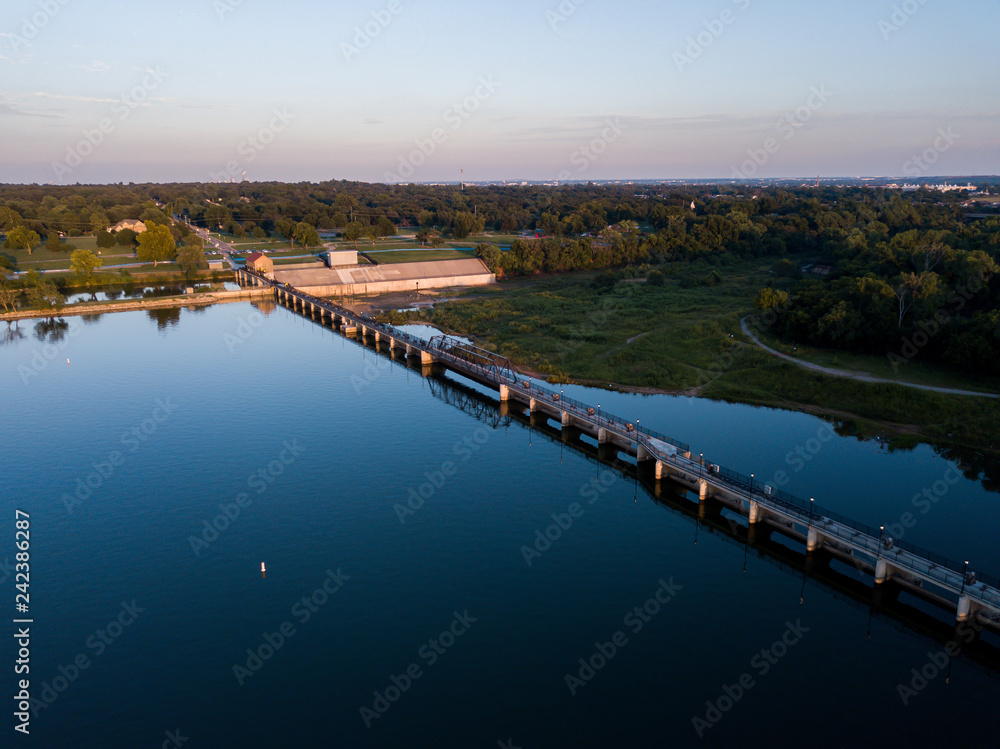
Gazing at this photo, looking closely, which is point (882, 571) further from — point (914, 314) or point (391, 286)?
point (391, 286)

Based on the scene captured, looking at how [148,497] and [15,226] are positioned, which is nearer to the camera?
[148,497]

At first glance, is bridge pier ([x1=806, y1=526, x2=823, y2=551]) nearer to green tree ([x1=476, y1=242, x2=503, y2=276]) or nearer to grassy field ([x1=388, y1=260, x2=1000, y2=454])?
grassy field ([x1=388, y1=260, x2=1000, y2=454])

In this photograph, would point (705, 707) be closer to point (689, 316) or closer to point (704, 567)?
point (704, 567)

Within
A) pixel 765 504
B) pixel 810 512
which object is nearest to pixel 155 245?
pixel 765 504

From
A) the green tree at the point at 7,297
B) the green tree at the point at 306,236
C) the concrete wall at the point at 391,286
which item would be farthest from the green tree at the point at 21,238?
the concrete wall at the point at 391,286

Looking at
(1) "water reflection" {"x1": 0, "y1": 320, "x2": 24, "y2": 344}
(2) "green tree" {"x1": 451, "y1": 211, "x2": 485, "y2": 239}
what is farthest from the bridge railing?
(2) "green tree" {"x1": 451, "y1": 211, "x2": 485, "y2": 239}

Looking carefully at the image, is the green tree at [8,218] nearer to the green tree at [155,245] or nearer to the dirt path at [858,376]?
the green tree at [155,245]

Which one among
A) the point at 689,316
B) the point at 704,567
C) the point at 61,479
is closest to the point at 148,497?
the point at 61,479
